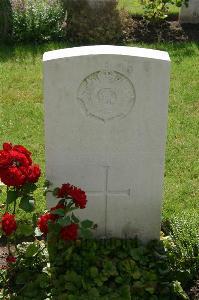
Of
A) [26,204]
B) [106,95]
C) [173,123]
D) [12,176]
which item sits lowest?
[26,204]

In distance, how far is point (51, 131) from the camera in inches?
151

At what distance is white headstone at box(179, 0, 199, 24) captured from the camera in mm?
9227

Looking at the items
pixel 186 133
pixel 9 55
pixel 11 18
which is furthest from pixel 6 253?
pixel 11 18

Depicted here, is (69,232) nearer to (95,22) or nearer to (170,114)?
(170,114)

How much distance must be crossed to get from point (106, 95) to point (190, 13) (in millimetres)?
6016

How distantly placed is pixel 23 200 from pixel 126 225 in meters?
0.96

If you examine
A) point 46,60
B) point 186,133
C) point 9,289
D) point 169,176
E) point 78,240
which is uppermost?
point 46,60

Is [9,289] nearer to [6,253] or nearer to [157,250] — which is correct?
[6,253]

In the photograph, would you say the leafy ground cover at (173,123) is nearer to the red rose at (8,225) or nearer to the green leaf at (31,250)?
the green leaf at (31,250)

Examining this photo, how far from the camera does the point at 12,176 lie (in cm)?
348

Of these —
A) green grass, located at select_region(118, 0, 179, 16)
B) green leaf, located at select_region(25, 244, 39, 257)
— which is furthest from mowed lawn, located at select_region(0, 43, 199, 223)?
green grass, located at select_region(118, 0, 179, 16)

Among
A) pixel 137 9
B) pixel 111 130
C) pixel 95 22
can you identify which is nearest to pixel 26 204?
pixel 111 130

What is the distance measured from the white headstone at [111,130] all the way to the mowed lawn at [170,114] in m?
0.51

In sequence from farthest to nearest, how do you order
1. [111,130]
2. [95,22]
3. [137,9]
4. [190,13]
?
1. [137,9]
2. [190,13]
3. [95,22]
4. [111,130]
